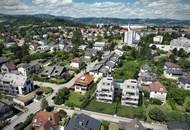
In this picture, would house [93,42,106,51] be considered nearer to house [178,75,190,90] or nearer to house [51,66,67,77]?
house [51,66,67,77]

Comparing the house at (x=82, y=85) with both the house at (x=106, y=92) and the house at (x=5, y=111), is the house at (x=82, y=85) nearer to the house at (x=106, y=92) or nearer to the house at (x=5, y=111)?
the house at (x=106, y=92)

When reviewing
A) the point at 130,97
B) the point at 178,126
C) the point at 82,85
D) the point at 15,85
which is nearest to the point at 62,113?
the point at 82,85

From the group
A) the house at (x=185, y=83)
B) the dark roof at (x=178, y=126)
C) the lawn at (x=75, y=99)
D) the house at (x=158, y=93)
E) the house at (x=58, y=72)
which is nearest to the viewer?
the dark roof at (x=178, y=126)

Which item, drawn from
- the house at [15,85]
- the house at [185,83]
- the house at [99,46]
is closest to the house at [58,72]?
the house at [15,85]

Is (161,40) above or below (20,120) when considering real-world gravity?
above

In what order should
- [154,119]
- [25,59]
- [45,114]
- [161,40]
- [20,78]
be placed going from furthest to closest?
1. [161,40]
2. [25,59]
3. [20,78]
4. [154,119]
5. [45,114]

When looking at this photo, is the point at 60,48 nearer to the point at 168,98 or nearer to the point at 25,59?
the point at 25,59

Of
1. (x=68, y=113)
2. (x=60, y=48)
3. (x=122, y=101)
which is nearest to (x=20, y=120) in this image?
(x=68, y=113)
